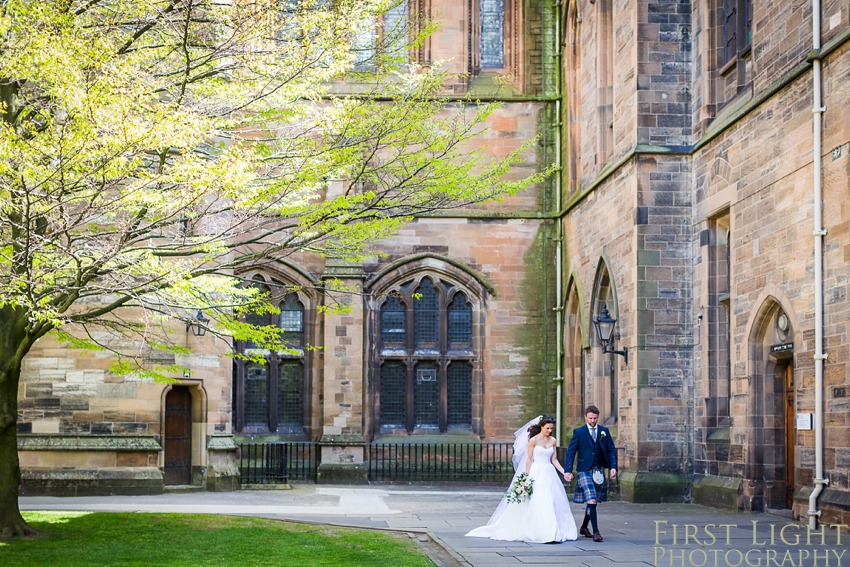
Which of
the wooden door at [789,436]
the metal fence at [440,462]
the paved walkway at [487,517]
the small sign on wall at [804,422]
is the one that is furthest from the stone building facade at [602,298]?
the paved walkway at [487,517]

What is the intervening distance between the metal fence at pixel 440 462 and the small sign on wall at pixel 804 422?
400 inches

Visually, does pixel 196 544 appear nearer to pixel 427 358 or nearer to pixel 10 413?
pixel 10 413

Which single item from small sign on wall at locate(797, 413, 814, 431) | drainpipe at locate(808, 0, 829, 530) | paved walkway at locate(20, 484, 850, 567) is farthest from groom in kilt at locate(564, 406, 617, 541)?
small sign on wall at locate(797, 413, 814, 431)

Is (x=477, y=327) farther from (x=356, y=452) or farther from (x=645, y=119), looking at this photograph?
(x=645, y=119)

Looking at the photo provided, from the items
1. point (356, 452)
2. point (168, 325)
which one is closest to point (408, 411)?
point (356, 452)

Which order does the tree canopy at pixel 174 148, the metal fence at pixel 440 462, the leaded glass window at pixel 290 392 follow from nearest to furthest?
the tree canopy at pixel 174 148 → the metal fence at pixel 440 462 → the leaded glass window at pixel 290 392

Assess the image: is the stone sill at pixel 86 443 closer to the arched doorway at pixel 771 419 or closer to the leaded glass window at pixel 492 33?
the arched doorway at pixel 771 419

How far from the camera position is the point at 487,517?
15352 mm

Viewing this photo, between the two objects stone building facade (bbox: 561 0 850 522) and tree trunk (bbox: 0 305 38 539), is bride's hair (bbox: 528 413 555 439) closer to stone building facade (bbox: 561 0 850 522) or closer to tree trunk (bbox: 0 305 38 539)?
stone building facade (bbox: 561 0 850 522)

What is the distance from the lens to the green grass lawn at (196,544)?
34.0 ft

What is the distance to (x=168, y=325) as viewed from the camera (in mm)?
18844

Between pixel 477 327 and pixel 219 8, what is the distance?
48.8ft

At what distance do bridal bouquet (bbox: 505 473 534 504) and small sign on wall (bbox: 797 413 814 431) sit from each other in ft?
12.6

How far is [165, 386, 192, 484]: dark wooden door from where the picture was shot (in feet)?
65.8
